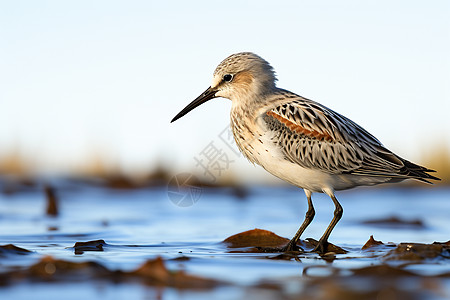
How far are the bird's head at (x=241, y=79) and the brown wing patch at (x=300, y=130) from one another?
568mm

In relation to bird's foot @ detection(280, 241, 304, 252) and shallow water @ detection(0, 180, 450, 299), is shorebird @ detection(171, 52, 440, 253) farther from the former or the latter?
shallow water @ detection(0, 180, 450, 299)

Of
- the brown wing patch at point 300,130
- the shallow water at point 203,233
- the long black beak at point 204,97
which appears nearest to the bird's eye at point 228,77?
the long black beak at point 204,97

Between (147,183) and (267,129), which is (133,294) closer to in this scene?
(267,129)

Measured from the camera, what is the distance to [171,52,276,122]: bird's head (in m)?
8.57

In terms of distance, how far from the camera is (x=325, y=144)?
8094 mm

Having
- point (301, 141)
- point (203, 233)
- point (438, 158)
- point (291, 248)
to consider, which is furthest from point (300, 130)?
point (438, 158)

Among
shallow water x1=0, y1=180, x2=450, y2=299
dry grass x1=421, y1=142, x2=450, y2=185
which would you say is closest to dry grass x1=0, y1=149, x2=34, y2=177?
shallow water x1=0, y1=180, x2=450, y2=299

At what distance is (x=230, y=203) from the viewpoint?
600 inches

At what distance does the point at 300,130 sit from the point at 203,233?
223cm

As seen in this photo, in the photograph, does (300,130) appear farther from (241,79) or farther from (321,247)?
(321,247)

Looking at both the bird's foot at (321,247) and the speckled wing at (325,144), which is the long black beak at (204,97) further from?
the bird's foot at (321,247)

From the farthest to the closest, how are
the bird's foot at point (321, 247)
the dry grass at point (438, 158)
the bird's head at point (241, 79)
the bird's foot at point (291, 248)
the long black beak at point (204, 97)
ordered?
the dry grass at point (438, 158) < the long black beak at point (204, 97) < the bird's head at point (241, 79) < the bird's foot at point (291, 248) < the bird's foot at point (321, 247)

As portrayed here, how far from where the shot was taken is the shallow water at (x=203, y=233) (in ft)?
15.6

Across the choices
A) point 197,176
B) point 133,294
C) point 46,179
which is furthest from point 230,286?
point 46,179
